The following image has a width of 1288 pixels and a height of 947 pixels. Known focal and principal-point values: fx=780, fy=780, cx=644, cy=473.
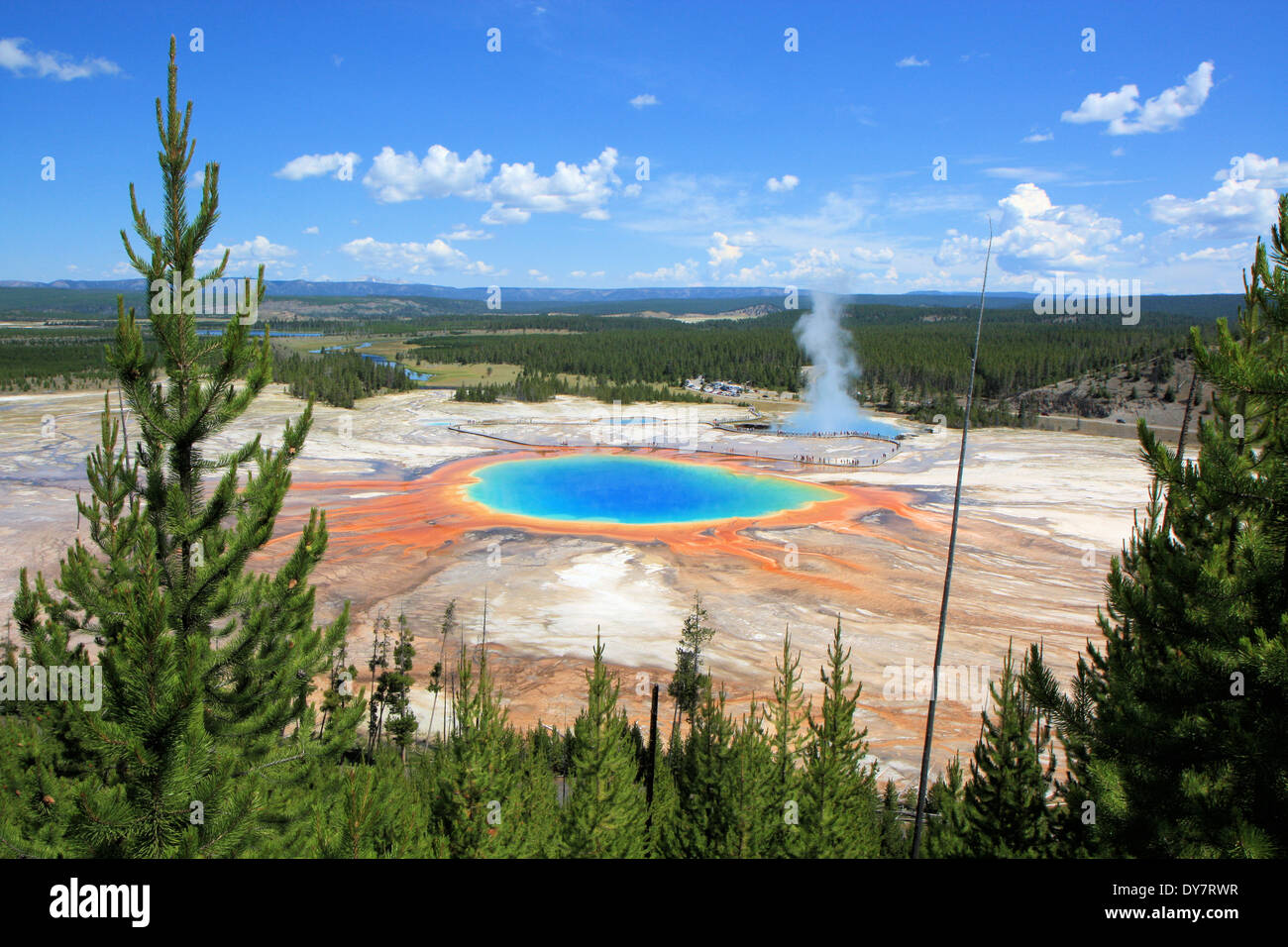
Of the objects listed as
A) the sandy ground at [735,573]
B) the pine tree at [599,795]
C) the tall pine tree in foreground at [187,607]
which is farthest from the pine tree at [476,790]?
the sandy ground at [735,573]

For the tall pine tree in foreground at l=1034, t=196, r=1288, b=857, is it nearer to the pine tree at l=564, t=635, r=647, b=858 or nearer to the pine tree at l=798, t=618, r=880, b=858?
the pine tree at l=798, t=618, r=880, b=858

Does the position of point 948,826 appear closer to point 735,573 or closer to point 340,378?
point 735,573

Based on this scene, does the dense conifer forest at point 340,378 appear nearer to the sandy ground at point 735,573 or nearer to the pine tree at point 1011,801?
the sandy ground at point 735,573

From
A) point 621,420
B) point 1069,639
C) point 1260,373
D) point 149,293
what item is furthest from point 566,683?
point 621,420

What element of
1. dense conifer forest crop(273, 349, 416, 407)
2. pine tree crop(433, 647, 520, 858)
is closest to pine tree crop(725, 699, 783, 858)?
pine tree crop(433, 647, 520, 858)

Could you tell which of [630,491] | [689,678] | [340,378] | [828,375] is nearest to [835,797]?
[689,678]
